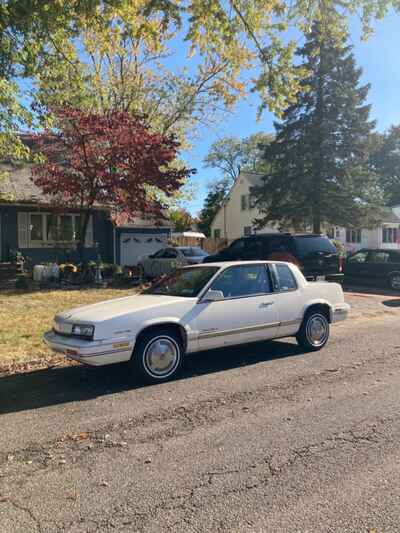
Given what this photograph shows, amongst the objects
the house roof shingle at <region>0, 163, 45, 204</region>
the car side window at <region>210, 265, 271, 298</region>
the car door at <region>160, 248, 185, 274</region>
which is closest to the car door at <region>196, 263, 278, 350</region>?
the car side window at <region>210, 265, 271, 298</region>

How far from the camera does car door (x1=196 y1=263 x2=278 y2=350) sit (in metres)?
6.11

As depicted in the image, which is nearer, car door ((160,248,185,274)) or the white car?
the white car

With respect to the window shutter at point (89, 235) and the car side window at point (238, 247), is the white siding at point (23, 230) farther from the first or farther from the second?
the car side window at point (238, 247)

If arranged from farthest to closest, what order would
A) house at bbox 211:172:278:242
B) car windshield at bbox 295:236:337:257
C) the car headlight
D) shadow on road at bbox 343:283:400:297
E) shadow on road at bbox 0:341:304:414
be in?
house at bbox 211:172:278:242 < shadow on road at bbox 343:283:400:297 < car windshield at bbox 295:236:337:257 < the car headlight < shadow on road at bbox 0:341:304:414

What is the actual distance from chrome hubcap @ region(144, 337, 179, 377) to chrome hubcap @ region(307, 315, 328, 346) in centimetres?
259

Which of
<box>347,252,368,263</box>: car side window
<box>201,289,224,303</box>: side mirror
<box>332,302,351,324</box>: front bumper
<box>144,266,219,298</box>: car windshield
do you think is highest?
<box>347,252,368,263</box>: car side window

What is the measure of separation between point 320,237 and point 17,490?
1096 centimetres

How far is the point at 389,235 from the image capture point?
132 ft

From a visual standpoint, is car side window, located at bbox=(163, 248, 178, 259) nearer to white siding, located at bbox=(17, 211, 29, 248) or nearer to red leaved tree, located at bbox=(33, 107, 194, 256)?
red leaved tree, located at bbox=(33, 107, 194, 256)

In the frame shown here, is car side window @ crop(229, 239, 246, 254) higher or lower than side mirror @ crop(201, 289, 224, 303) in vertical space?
higher

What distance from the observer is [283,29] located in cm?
944

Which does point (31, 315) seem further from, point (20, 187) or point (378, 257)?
point (378, 257)

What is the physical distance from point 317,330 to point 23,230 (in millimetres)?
15190

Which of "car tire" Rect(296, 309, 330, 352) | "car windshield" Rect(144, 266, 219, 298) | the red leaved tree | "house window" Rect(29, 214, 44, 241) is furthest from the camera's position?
"house window" Rect(29, 214, 44, 241)
